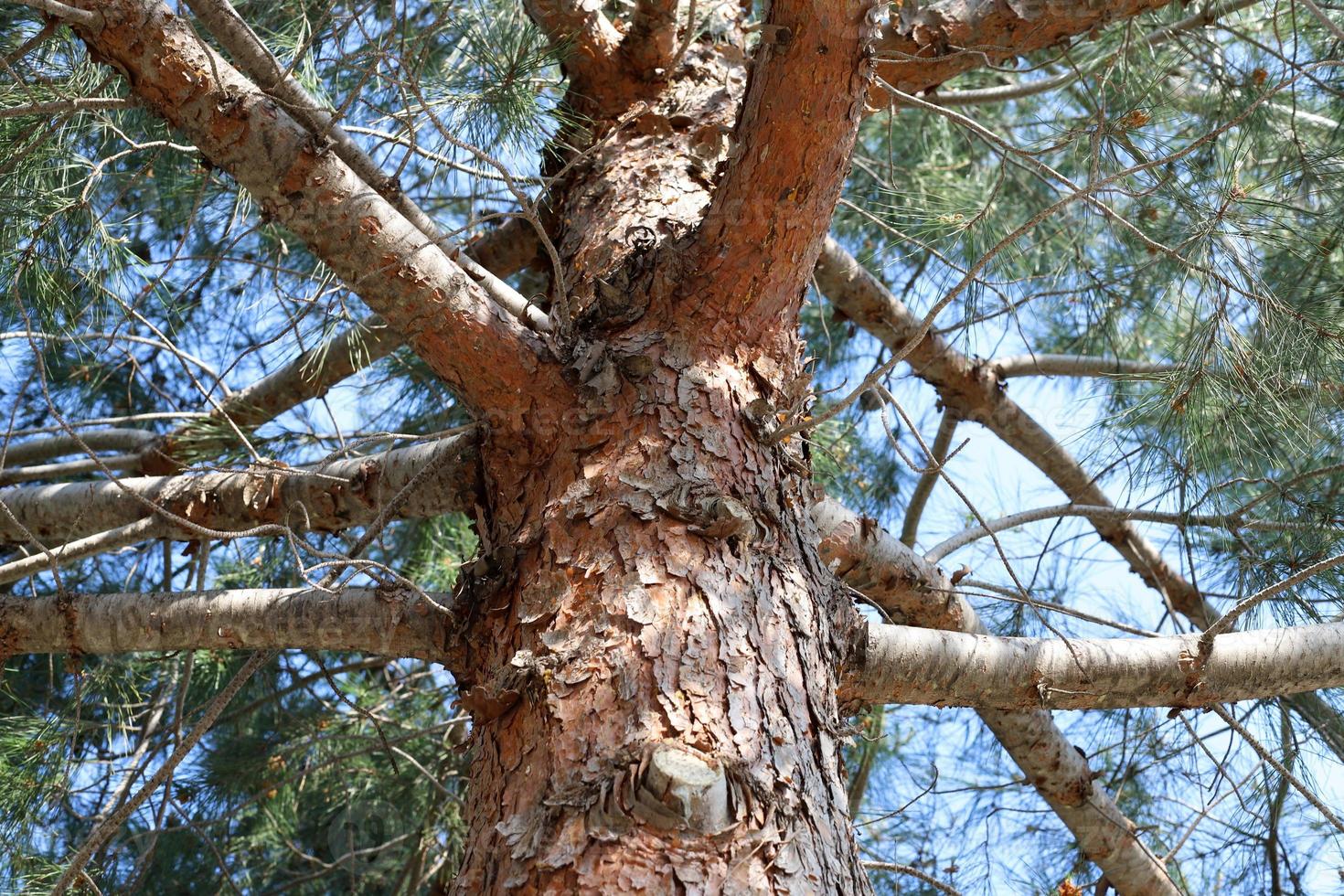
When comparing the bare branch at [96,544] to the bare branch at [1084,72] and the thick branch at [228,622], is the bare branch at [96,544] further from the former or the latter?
the bare branch at [1084,72]

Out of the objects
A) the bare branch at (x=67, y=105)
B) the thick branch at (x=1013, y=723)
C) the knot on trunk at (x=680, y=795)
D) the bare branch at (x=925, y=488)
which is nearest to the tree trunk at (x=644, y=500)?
the knot on trunk at (x=680, y=795)

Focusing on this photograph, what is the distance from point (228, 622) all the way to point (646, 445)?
63cm

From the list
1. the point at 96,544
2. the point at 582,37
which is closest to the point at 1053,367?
the point at 582,37

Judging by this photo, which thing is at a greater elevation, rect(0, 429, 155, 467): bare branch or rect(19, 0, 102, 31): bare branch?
rect(0, 429, 155, 467): bare branch

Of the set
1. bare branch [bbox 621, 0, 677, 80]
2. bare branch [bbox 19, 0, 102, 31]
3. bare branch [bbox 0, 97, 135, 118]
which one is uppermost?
bare branch [bbox 621, 0, 677, 80]

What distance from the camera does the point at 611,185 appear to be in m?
1.81

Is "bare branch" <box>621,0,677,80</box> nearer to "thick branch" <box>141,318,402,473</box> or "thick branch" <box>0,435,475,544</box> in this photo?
"thick branch" <box>141,318,402,473</box>

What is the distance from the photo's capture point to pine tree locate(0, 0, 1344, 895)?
1191mm

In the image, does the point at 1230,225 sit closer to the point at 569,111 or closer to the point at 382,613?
the point at 569,111

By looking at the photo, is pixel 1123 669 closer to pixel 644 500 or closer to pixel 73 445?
pixel 644 500

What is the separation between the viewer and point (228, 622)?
59.3 inches

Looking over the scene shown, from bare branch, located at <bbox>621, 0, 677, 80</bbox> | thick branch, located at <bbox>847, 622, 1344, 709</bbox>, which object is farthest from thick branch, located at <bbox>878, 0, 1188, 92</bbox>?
thick branch, located at <bbox>847, 622, 1344, 709</bbox>

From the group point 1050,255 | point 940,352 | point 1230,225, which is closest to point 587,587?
point 940,352

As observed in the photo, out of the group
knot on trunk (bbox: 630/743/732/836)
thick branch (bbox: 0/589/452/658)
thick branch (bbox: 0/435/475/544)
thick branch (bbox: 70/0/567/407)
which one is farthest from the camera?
thick branch (bbox: 0/435/475/544)
